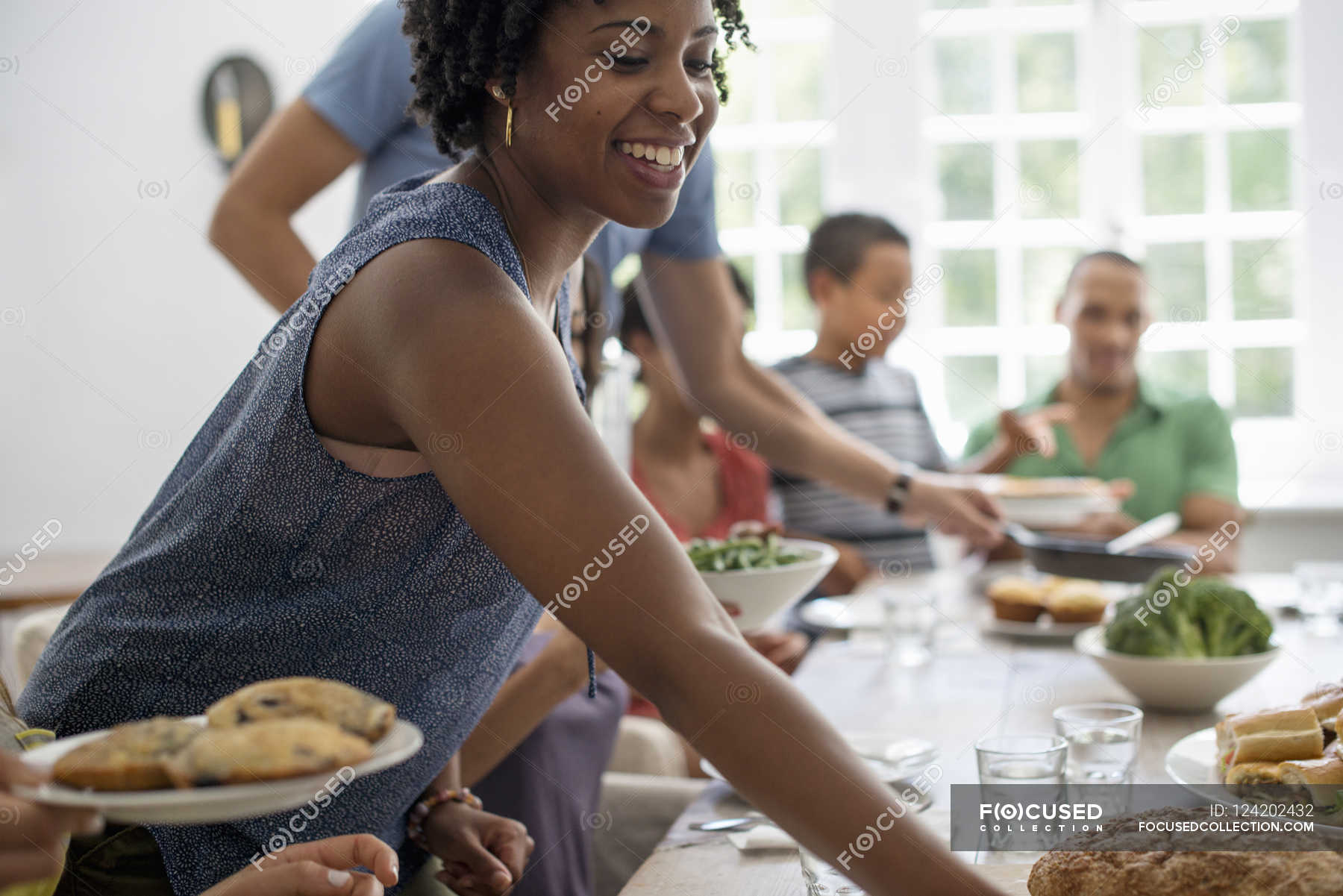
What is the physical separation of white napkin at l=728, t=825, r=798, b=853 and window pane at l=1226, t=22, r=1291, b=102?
3.80 metres

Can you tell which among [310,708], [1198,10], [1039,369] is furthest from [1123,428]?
[310,708]

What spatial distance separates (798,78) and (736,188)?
465mm

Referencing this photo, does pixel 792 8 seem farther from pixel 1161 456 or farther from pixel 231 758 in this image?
pixel 231 758

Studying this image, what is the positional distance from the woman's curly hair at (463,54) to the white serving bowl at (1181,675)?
34.8 inches

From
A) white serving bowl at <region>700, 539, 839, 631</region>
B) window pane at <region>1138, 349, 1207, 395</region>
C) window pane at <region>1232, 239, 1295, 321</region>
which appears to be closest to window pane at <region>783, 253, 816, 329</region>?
window pane at <region>1138, 349, 1207, 395</region>

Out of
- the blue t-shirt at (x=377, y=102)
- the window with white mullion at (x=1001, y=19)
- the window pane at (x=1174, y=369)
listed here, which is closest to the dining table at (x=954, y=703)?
the blue t-shirt at (x=377, y=102)

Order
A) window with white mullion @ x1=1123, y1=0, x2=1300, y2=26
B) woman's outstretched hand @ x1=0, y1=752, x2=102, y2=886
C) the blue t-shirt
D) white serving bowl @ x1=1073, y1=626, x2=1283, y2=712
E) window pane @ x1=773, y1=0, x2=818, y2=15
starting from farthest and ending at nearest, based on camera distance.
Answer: window pane @ x1=773, y1=0, x2=818, y2=15 → window with white mullion @ x1=1123, y1=0, x2=1300, y2=26 → the blue t-shirt → white serving bowl @ x1=1073, y1=626, x2=1283, y2=712 → woman's outstretched hand @ x1=0, y1=752, x2=102, y2=886

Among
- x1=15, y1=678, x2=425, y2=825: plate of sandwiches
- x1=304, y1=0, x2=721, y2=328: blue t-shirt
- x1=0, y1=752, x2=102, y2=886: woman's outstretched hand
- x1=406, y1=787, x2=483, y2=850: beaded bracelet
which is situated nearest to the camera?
x1=15, y1=678, x2=425, y2=825: plate of sandwiches

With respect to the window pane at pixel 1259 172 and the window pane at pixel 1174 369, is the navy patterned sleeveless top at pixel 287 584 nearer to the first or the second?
the window pane at pixel 1174 369

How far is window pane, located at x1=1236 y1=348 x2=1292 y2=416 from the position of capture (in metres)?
4.09

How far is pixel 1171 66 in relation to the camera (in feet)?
13.4

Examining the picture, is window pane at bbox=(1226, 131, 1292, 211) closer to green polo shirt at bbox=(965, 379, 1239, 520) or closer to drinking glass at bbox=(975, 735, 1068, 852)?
green polo shirt at bbox=(965, 379, 1239, 520)

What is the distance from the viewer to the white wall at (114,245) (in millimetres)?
4066

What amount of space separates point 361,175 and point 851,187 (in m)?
2.81
